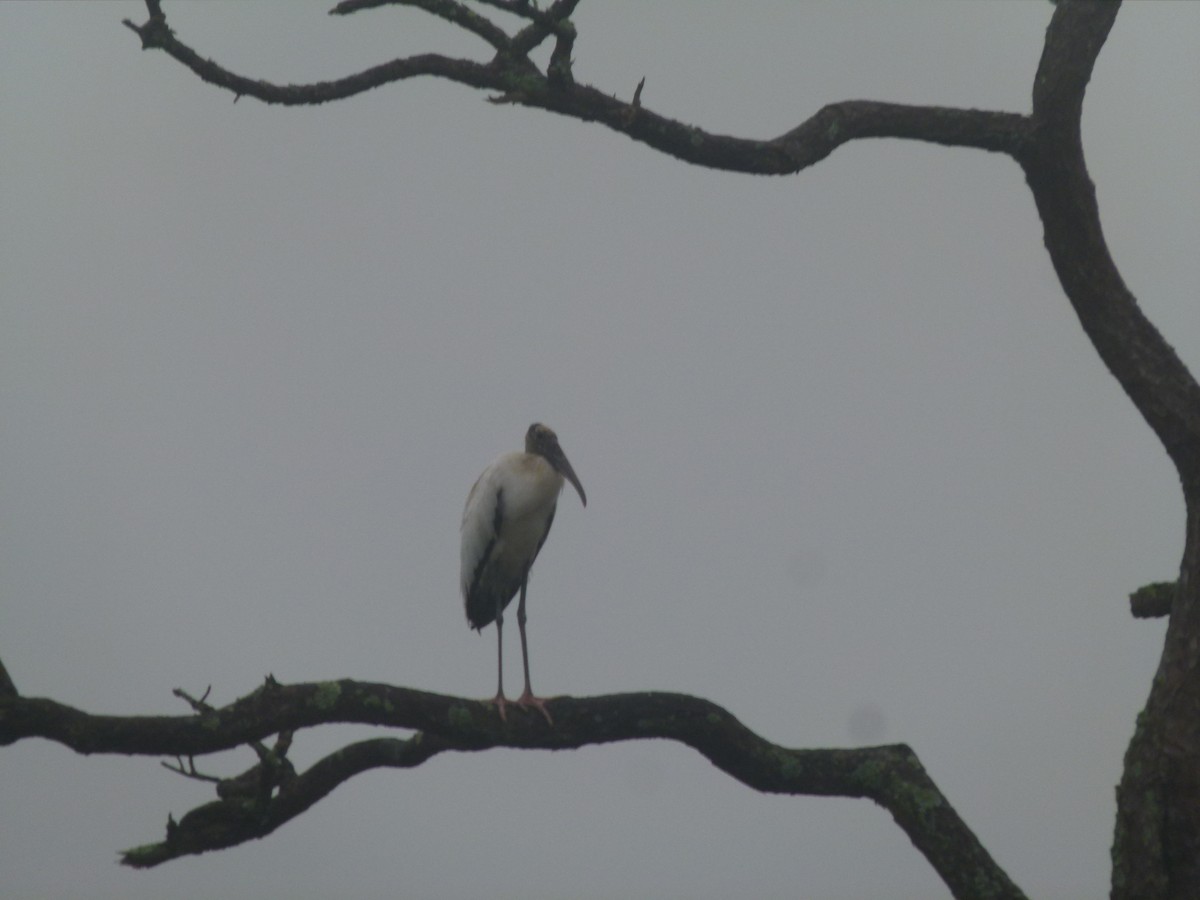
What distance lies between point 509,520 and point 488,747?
3315 mm

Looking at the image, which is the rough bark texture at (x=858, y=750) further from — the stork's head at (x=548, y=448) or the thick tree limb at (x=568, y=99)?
the stork's head at (x=548, y=448)

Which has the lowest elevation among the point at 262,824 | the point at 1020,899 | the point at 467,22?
the point at 1020,899

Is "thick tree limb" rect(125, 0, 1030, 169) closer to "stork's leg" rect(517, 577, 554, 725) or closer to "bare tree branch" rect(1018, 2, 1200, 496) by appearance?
"bare tree branch" rect(1018, 2, 1200, 496)

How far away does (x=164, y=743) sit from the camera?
4.02m

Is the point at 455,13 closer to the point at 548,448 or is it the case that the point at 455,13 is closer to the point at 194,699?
the point at 194,699

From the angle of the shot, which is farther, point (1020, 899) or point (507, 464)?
point (507, 464)

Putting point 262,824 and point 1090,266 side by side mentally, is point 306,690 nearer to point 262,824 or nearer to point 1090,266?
point 262,824

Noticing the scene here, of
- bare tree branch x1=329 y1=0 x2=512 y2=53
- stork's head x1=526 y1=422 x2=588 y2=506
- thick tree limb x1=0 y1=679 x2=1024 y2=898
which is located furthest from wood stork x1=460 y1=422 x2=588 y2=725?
bare tree branch x1=329 y1=0 x2=512 y2=53

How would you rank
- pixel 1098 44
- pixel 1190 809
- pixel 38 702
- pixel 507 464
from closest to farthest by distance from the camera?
1. pixel 38 702
2. pixel 1190 809
3. pixel 1098 44
4. pixel 507 464

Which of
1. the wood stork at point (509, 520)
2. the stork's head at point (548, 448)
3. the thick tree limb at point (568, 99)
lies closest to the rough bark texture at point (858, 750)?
the thick tree limb at point (568, 99)

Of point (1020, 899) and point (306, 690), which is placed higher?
point (306, 690)

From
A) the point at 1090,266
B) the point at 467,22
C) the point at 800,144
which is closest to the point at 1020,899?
the point at 1090,266

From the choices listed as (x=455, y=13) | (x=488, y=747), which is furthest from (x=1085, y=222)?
(x=488, y=747)

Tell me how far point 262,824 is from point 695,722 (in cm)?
126
